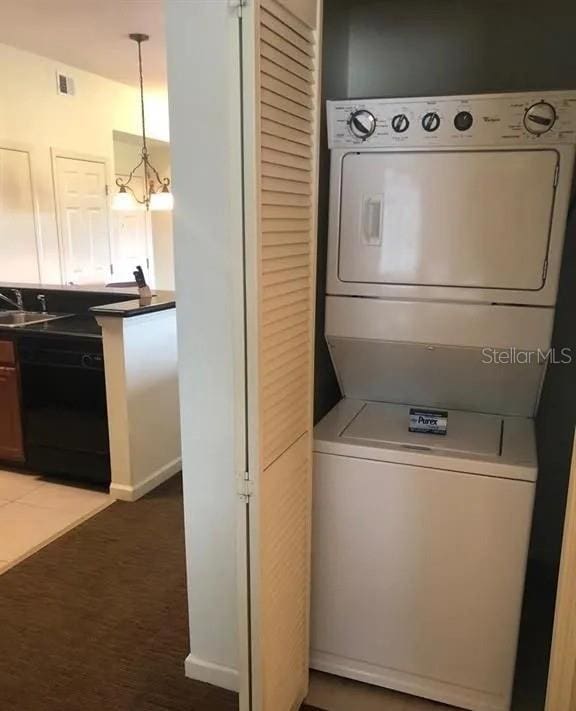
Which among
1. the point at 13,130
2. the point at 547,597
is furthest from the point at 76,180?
the point at 547,597

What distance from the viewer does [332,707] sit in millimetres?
1861

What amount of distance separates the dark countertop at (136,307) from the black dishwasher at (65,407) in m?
0.22

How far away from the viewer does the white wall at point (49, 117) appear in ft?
15.0

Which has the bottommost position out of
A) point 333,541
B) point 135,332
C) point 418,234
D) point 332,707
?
point 332,707

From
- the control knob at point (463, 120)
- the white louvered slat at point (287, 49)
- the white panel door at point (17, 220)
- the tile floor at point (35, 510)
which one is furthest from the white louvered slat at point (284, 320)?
the white panel door at point (17, 220)

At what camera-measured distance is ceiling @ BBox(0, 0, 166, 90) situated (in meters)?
3.71

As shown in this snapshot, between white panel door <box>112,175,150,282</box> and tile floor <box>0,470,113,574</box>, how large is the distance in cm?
290

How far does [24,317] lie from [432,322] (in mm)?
2875

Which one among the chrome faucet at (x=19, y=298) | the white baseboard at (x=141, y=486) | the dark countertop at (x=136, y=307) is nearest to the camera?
the dark countertop at (x=136, y=307)

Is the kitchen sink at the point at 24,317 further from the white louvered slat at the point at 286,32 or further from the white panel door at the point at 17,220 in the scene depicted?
the white louvered slat at the point at 286,32

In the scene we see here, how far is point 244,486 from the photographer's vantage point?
4.39ft

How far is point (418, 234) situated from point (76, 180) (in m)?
4.30

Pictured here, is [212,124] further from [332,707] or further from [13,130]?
[13,130]

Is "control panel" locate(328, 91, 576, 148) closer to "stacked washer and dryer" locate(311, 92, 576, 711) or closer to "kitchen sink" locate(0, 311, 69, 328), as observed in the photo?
"stacked washer and dryer" locate(311, 92, 576, 711)
